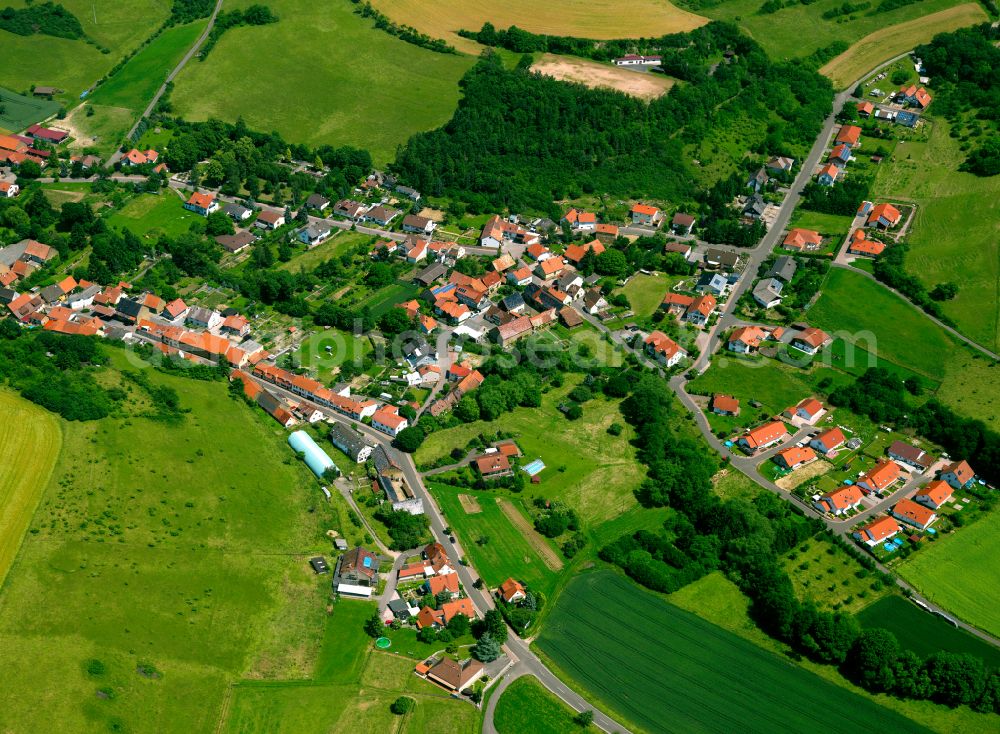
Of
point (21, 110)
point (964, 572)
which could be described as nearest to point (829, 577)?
point (964, 572)

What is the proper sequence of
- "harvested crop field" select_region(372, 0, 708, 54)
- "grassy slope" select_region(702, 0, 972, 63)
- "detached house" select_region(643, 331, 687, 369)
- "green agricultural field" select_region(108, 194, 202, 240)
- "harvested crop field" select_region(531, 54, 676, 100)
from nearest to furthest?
"detached house" select_region(643, 331, 687, 369) < "green agricultural field" select_region(108, 194, 202, 240) < "harvested crop field" select_region(531, 54, 676, 100) < "grassy slope" select_region(702, 0, 972, 63) < "harvested crop field" select_region(372, 0, 708, 54)

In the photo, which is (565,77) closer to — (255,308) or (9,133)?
(255,308)

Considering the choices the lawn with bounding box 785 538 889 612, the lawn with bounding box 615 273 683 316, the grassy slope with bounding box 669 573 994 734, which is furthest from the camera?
the lawn with bounding box 615 273 683 316

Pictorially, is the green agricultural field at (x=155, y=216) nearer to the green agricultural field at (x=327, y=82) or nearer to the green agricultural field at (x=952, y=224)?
the green agricultural field at (x=327, y=82)

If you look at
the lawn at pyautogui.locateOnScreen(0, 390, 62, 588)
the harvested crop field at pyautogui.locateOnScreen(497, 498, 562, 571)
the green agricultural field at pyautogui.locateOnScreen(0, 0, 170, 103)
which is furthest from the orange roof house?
the green agricultural field at pyautogui.locateOnScreen(0, 0, 170, 103)

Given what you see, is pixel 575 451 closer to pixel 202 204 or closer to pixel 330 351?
pixel 330 351

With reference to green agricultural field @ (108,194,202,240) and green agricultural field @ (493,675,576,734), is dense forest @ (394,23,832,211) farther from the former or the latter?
green agricultural field @ (493,675,576,734)
